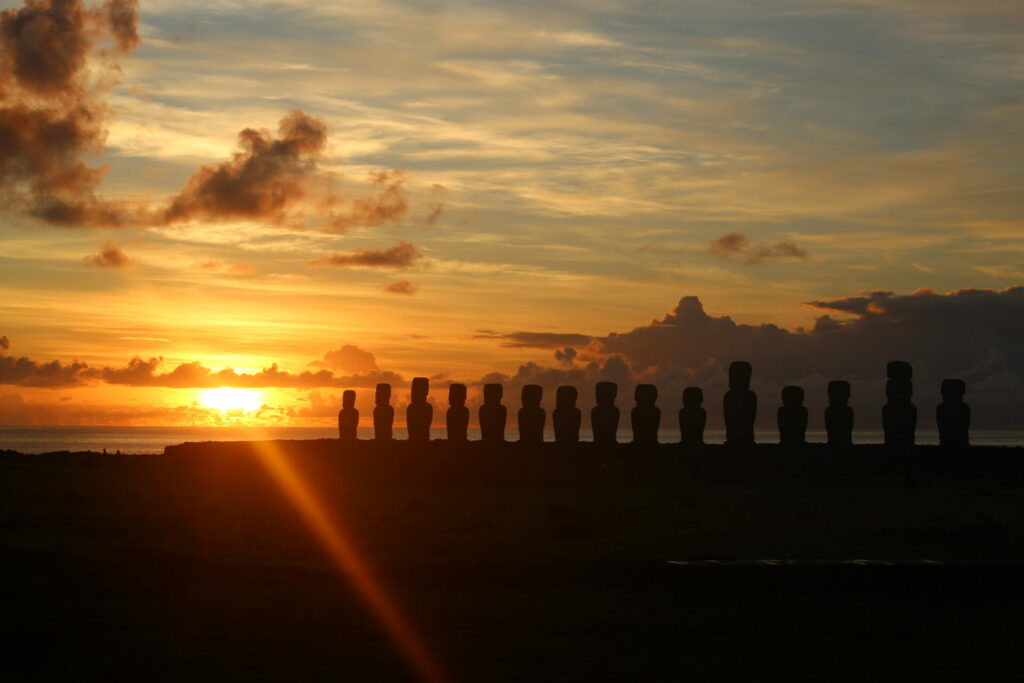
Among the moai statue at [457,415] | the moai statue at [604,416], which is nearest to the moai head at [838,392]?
the moai statue at [604,416]

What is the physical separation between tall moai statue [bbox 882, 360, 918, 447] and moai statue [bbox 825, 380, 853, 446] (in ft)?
3.43

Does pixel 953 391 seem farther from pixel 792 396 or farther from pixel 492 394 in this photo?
pixel 492 394

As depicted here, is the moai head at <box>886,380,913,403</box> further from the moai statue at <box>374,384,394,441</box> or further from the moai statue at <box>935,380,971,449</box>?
the moai statue at <box>374,384,394,441</box>

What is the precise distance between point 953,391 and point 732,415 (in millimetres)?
6264

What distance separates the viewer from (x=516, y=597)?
35.0 ft

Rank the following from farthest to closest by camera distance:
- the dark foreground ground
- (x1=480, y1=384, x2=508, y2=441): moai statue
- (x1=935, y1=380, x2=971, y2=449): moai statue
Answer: (x1=480, y1=384, x2=508, y2=441): moai statue
(x1=935, y1=380, x2=971, y2=449): moai statue
the dark foreground ground

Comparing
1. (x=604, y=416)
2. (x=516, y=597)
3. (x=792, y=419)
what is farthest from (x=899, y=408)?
(x=516, y=597)

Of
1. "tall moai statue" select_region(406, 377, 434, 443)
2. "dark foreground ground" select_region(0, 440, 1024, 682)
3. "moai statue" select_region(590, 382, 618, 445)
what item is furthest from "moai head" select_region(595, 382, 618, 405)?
"dark foreground ground" select_region(0, 440, 1024, 682)

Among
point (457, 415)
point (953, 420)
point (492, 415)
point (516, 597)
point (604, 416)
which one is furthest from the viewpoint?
point (457, 415)

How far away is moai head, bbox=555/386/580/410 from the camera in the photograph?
3959cm

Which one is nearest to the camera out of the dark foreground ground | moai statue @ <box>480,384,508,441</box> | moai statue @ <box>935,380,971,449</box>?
the dark foreground ground

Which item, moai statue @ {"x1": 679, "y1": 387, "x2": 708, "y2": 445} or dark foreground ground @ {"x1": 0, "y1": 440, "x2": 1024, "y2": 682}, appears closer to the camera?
dark foreground ground @ {"x1": 0, "y1": 440, "x2": 1024, "y2": 682}

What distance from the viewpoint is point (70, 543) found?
14.9 meters

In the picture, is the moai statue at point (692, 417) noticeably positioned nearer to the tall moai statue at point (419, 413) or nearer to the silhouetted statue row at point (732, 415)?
the silhouetted statue row at point (732, 415)
